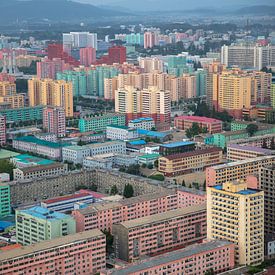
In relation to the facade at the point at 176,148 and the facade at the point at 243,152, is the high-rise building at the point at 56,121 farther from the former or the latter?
the facade at the point at 243,152

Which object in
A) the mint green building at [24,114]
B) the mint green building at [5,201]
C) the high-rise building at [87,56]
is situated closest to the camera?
the mint green building at [5,201]

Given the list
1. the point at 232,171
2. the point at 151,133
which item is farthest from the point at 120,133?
the point at 232,171

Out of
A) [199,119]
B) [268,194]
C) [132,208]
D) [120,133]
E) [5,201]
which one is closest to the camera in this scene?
[268,194]

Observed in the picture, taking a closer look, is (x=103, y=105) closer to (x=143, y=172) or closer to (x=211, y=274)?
(x=143, y=172)

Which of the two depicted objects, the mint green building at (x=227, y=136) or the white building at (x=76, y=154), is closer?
the white building at (x=76, y=154)

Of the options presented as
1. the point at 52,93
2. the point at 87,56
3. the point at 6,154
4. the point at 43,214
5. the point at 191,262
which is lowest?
the point at 6,154

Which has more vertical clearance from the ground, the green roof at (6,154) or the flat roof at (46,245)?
the flat roof at (46,245)

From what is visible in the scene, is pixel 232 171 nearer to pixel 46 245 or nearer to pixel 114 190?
pixel 114 190

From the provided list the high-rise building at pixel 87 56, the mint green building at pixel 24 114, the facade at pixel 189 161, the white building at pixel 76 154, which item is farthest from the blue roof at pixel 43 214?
the high-rise building at pixel 87 56
